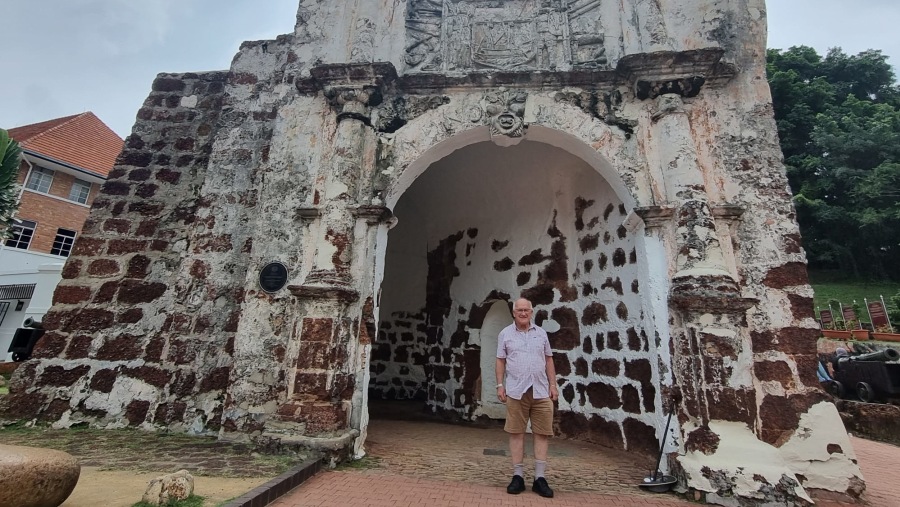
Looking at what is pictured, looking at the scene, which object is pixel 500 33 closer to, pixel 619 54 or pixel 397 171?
pixel 619 54

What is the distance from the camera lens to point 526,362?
3318 mm

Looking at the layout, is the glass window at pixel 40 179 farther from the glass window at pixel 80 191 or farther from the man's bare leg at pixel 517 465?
the man's bare leg at pixel 517 465

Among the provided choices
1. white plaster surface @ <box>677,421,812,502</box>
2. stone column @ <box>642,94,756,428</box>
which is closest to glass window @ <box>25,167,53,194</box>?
stone column @ <box>642,94,756,428</box>

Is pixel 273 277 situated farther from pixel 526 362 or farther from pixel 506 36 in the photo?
pixel 506 36

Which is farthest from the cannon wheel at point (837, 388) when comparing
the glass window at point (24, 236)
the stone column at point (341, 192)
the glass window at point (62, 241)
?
the glass window at point (24, 236)

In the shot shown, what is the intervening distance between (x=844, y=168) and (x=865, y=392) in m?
19.6

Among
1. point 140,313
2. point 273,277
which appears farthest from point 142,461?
point 140,313

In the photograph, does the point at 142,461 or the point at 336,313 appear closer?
the point at 142,461

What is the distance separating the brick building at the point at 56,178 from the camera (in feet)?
49.9

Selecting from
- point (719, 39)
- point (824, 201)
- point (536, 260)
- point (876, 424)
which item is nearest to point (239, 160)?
point (536, 260)

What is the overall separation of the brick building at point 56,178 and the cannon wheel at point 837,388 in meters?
22.7

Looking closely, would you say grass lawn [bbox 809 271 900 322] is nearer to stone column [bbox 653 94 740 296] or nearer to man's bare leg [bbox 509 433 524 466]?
stone column [bbox 653 94 740 296]

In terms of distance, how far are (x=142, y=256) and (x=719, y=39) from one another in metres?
6.71

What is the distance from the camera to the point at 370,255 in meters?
4.20
